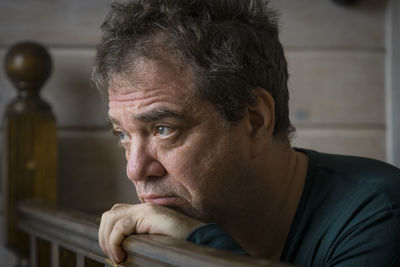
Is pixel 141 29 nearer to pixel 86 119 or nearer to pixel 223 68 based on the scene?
pixel 223 68

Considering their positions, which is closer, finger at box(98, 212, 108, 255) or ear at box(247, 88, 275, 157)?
finger at box(98, 212, 108, 255)

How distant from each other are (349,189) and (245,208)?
209 millimetres

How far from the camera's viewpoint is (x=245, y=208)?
1.26m

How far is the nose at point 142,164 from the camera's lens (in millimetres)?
1126

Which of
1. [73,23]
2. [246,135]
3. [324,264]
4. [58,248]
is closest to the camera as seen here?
[324,264]

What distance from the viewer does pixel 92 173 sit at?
6.31 ft

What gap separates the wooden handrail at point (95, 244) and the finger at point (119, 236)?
0.05 feet


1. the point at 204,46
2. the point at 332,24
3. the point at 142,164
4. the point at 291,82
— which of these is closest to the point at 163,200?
the point at 142,164

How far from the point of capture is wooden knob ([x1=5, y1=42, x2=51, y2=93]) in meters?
1.72

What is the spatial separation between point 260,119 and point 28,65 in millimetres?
747

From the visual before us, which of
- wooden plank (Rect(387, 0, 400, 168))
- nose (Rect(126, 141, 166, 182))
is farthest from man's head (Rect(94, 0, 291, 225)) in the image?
wooden plank (Rect(387, 0, 400, 168))

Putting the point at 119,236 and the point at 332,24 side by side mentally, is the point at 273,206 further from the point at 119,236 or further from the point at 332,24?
the point at 332,24

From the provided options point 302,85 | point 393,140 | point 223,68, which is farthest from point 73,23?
point 393,140

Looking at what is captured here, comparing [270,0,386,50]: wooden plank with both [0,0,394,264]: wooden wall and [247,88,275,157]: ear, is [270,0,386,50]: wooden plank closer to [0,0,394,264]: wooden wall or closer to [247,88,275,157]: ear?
[0,0,394,264]: wooden wall
